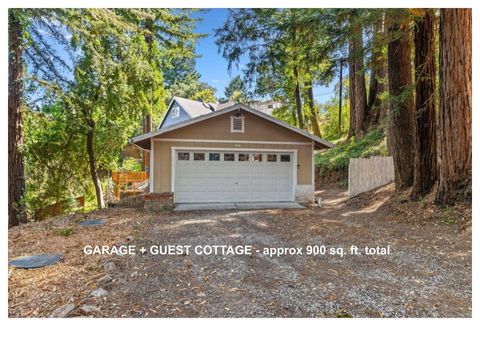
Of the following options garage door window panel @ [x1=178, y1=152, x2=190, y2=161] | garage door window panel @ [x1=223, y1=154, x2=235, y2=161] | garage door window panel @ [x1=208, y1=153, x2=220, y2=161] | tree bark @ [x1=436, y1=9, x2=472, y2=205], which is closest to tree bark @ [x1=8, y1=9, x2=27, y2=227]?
garage door window panel @ [x1=178, y1=152, x2=190, y2=161]

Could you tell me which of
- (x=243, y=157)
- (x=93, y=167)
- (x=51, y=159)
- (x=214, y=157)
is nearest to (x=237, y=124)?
(x=243, y=157)

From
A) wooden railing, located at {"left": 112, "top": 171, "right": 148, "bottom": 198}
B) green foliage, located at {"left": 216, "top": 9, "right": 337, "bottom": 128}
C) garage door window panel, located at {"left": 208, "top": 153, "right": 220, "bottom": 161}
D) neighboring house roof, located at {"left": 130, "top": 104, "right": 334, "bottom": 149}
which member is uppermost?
green foliage, located at {"left": 216, "top": 9, "right": 337, "bottom": 128}

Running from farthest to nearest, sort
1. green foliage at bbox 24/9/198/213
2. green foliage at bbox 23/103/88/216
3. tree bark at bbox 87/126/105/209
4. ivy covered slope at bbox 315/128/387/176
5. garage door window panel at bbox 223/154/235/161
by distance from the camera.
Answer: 1. ivy covered slope at bbox 315/128/387/176
2. tree bark at bbox 87/126/105/209
3. garage door window panel at bbox 223/154/235/161
4. green foliage at bbox 23/103/88/216
5. green foliage at bbox 24/9/198/213

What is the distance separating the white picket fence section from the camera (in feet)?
26.1

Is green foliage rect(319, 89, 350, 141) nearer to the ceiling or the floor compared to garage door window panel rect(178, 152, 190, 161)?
nearer to the ceiling

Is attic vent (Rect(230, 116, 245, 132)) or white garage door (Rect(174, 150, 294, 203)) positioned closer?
white garage door (Rect(174, 150, 294, 203))

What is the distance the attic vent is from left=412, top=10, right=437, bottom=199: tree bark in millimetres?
4082

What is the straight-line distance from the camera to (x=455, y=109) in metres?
4.25

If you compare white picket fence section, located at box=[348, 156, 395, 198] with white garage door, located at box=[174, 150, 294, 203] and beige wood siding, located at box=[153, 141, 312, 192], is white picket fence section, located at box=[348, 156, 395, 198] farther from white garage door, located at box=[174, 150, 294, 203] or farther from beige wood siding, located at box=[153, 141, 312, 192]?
beige wood siding, located at box=[153, 141, 312, 192]

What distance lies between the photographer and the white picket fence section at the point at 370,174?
7.96 m

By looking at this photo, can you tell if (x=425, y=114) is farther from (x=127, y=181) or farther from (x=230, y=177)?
(x=127, y=181)

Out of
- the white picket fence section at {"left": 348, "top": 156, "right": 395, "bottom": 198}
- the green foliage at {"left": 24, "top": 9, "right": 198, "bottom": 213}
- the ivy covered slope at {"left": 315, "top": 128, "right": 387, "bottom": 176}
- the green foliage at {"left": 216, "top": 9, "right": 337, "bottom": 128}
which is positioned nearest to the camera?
the green foliage at {"left": 216, "top": 9, "right": 337, "bottom": 128}

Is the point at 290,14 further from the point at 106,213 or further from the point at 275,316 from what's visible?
the point at 106,213

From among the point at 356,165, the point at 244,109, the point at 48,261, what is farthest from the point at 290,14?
the point at 356,165
